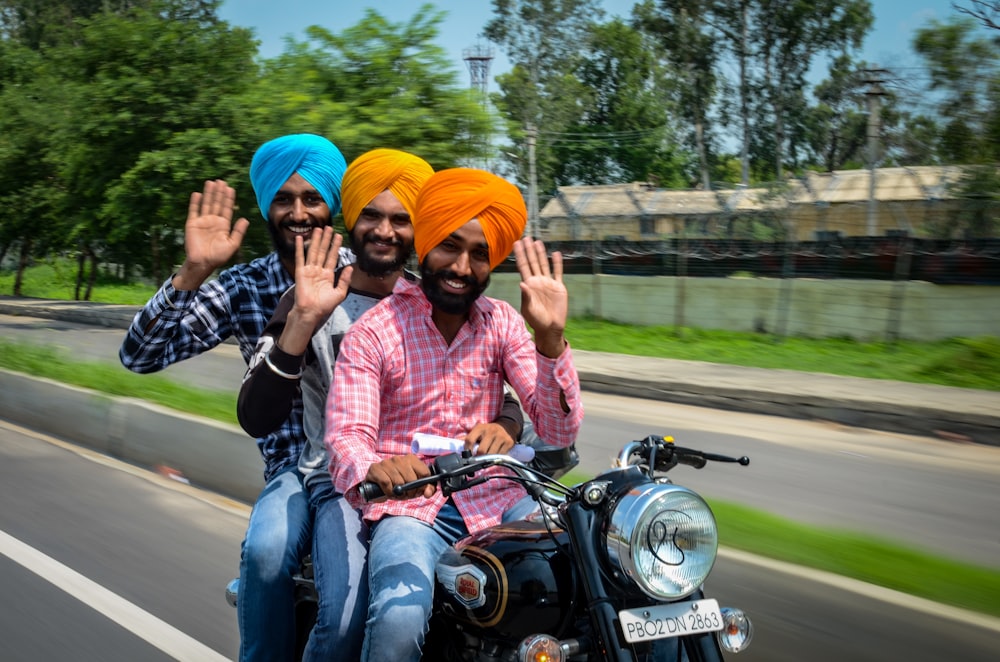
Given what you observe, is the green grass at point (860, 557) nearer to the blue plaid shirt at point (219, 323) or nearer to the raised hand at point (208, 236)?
the blue plaid shirt at point (219, 323)

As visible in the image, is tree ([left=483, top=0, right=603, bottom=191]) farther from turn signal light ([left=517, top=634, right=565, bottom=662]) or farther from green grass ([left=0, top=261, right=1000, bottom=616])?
turn signal light ([left=517, top=634, right=565, bottom=662])

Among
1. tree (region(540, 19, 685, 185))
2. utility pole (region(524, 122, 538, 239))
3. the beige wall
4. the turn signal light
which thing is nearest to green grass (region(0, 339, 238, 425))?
the turn signal light

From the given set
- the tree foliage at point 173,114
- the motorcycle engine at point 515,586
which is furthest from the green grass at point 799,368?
the tree foliage at point 173,114

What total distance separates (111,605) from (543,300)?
3052mm

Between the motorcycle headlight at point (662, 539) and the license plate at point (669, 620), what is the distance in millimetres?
50

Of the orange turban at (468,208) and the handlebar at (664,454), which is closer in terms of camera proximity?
the handlebar at (664,454)

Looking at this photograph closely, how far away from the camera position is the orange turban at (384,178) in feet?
10.8

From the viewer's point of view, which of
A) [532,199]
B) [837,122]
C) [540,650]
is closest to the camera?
[540,650]

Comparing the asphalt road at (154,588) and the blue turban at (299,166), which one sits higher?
the blue turban at (299,166)

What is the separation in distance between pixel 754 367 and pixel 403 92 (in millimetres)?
6422

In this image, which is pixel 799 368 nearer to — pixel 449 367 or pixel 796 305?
pixel 796 305

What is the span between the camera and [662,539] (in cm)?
223

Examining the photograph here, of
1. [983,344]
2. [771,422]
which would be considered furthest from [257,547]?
[983,344]

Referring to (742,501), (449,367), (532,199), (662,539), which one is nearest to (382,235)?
(449,367)
